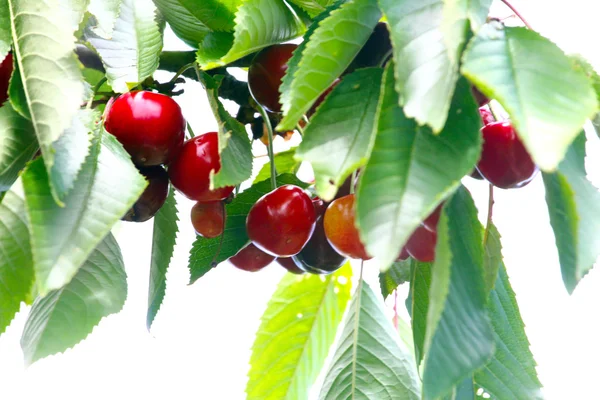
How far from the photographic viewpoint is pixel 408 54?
400mm

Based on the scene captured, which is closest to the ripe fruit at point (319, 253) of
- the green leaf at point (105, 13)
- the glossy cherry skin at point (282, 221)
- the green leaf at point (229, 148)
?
the glossy cherry skin at point (282, 221)

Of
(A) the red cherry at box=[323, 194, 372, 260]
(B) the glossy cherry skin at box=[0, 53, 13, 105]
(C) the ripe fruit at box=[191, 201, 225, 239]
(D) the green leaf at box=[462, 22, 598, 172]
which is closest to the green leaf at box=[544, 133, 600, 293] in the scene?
(D) the green leaf at box=[462, 22, 598, 172]

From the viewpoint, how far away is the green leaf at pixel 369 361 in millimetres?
704

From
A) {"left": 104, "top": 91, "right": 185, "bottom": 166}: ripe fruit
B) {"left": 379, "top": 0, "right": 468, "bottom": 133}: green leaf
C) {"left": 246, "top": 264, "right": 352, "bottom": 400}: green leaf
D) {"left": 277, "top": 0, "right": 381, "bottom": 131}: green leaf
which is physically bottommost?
{"left": 246, "top": 264, "right": 352, "bottom": 400}: green leaf

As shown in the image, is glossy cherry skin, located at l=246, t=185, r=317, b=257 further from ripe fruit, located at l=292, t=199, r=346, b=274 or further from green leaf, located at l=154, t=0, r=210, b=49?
green leaf, located at l=154, t=0, r=210, b=49

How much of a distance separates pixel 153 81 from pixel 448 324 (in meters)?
0.33

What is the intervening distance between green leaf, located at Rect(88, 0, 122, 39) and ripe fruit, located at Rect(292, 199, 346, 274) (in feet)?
0.74

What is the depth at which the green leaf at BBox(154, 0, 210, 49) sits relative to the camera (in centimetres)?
63

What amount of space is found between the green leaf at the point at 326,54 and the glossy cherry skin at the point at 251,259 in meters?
0.22

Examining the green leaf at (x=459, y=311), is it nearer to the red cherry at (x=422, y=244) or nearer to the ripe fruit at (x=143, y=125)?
the red cherry at (x=422, y=244)

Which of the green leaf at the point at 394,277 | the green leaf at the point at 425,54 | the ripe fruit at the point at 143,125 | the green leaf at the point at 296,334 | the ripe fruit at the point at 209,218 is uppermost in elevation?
the green leaf at the point at 425,54

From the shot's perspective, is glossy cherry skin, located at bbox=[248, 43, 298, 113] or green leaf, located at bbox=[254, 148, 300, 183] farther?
green leaf, located at bbox=[254, 148, 300, 183]

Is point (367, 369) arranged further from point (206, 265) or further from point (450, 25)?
point (450, 25)

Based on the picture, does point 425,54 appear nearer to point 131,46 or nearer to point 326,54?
point 326,54
